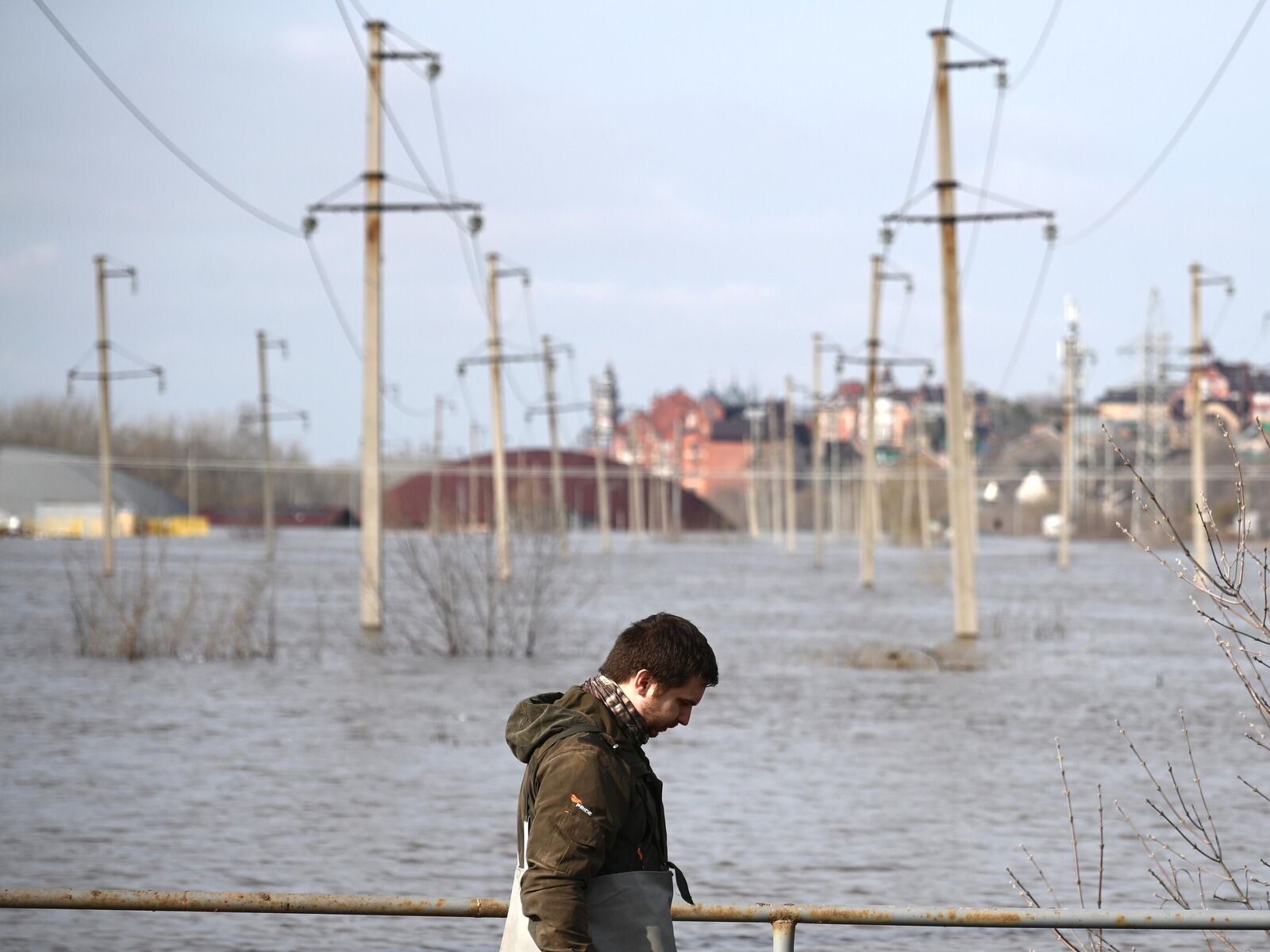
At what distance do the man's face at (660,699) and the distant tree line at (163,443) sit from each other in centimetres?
9890

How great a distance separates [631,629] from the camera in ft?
12.6

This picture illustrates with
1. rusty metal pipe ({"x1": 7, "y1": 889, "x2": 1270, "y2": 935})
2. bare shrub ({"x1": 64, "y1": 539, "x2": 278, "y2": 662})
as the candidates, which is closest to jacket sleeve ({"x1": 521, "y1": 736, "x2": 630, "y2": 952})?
→ rusty metal pipe ({"x1": 7, "y1": 889, "x2": 1270, "y2": 935})

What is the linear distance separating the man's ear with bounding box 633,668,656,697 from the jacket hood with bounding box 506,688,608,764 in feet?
0.29

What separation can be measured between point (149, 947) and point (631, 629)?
6.79 meters

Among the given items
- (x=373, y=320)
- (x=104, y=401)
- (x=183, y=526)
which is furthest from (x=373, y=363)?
(x=183, y=526)

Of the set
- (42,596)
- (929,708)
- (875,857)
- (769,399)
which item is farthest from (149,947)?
(769,399)

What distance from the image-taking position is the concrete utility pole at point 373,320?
1106 inches

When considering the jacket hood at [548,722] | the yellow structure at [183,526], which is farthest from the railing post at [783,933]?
the yellow structure at [183,526]

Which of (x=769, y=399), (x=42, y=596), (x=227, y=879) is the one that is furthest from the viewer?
(x=769, y=399)

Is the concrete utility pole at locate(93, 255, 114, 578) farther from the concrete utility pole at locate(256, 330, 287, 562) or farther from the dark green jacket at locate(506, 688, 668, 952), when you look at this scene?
the dark green jacket at locate(506, 688, 668, 952)

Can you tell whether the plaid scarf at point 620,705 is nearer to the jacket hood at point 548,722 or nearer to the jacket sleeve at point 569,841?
the jacket hood at point 548,722

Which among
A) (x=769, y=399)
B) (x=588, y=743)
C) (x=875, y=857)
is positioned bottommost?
(x=875, y=857)

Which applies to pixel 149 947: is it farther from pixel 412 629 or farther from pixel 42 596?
pixel 42 596

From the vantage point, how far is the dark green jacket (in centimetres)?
360
